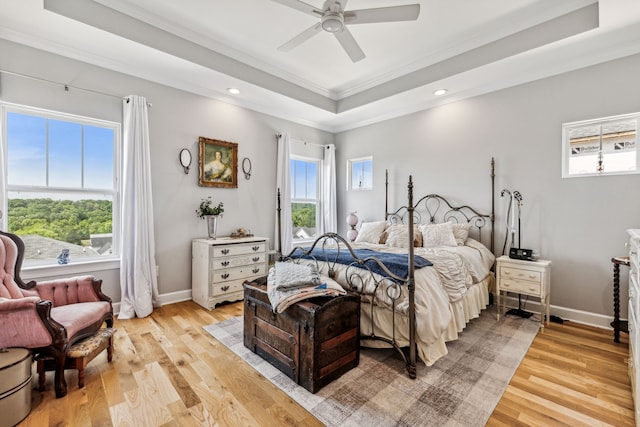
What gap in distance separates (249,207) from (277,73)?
206 centimetres

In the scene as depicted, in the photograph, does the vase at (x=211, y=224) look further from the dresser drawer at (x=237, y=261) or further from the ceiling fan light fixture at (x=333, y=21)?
the ceiling fan light fixture at (x=333, y=21)

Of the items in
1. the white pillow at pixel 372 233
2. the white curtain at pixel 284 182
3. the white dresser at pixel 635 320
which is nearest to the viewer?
the white dresser at pixel 635 320

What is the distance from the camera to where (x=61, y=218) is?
3184mm

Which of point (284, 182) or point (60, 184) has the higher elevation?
point (284, 182)

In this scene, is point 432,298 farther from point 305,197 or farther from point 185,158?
point 305,197

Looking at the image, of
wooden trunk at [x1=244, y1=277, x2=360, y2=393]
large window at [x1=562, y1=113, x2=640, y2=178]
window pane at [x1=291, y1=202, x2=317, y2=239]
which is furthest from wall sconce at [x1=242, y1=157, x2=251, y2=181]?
large window at [x1=562, y1=113, x2=640, y2=178]

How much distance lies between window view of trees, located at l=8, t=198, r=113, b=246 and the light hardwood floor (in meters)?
1.37

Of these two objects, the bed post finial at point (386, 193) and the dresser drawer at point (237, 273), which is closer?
the dresser drawer at point (237, 273)

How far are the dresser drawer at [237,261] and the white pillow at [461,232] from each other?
8.68ft

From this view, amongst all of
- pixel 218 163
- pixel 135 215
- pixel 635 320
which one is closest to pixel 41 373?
pixel 135 215

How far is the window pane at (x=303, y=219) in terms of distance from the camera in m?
5.44

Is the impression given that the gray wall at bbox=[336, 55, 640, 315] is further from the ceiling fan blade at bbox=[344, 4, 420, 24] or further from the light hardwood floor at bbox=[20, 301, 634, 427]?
the ceiling fan blade at bbox=[344, 4, 420, 24]

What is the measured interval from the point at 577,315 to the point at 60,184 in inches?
233

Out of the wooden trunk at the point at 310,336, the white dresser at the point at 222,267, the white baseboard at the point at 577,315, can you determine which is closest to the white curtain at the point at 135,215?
the white dresser at the point at 222,267
